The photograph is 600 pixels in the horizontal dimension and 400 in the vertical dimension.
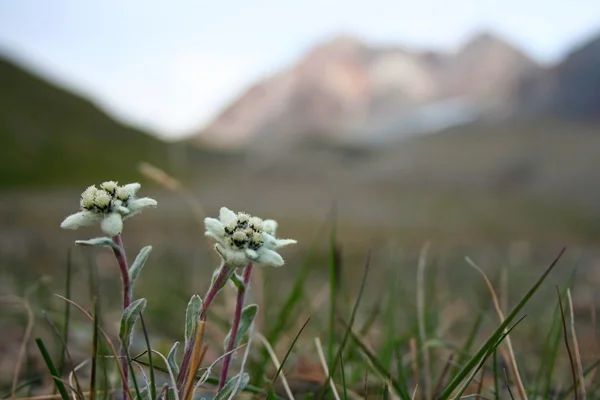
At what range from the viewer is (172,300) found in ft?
8.71

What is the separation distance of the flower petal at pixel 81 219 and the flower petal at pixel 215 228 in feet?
0.49

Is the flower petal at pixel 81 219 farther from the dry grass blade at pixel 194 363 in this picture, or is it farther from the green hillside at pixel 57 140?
the green hillside at pixel 57 140

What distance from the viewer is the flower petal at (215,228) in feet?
2.44

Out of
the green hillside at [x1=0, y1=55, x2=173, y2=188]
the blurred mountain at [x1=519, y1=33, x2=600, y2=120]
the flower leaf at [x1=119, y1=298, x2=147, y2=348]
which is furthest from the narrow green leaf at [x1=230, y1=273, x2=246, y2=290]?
the blurred mountain at [x1=519, y1=33, x2=600, y2=120]

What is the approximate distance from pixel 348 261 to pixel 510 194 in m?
9.53

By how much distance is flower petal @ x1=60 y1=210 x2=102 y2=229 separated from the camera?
75 centimetres

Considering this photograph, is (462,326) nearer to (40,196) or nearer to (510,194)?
(40,196)

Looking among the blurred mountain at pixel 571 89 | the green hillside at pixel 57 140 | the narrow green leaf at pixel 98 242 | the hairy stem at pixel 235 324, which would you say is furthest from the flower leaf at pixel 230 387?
the blurred mountain at pixel 571 89

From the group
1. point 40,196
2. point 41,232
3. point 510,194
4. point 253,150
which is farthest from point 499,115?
point 41,232

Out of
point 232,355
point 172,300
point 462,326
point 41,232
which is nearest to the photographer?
point 232,355

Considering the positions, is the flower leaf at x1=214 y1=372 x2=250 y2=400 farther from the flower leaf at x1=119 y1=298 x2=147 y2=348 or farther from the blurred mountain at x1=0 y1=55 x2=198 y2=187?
the blurred mountain at x1=0 y1=55 x2=198 y2=187

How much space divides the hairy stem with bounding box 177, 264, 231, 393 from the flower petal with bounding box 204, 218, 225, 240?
0.04 metres

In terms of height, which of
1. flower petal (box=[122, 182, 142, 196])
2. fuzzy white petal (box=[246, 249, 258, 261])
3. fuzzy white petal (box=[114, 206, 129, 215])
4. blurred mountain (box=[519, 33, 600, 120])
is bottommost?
fuzzy white petal (box=[246, 249, 258, 261])

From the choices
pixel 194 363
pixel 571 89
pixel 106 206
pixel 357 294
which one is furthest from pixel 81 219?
pixel 571 89
